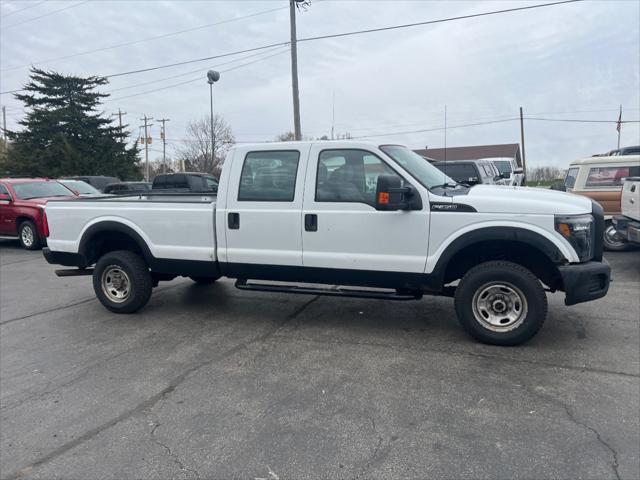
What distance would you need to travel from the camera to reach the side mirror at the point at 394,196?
4.46 m

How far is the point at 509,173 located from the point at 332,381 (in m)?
18.1

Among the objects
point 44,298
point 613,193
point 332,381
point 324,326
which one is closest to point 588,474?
point 332,381

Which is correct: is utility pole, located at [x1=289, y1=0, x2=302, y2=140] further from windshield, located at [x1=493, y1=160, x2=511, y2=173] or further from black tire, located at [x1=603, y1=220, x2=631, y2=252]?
black tire, located at [x1=603, y1=220, x2=631, y2=252]

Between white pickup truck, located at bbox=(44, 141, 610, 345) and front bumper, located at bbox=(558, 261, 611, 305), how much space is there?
0.04ft

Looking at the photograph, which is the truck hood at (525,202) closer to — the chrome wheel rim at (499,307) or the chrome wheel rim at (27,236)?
the chrome wheel rim at (499,307)

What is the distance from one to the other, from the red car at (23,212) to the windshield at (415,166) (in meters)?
10.1

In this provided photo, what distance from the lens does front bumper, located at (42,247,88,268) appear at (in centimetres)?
611

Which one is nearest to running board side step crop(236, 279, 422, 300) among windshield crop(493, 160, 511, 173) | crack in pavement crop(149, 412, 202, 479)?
crack in pavement crop(149, 412, 202, 479)

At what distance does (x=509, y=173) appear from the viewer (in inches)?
779

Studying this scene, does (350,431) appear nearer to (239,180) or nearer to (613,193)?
(239,180)

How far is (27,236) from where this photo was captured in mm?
12203

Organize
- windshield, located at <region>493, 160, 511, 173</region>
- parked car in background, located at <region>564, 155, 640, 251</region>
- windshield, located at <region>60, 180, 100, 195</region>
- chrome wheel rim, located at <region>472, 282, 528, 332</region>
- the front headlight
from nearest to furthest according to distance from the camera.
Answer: the front headlight < chrome wheel rim, located at <region>472, 282, 528, 332</region> < parked car in background, located at <region>564, 155, 640, 251</region> < windshield, located at <region>60, 180, 100, 195</region> < windshield, located at <region>493, 160, 511, 173</region>

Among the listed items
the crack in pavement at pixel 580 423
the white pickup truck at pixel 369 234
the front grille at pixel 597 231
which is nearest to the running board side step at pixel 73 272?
the white pickup truck at pixel 369 234

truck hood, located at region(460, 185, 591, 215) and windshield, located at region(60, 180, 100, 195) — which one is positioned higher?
windshield, located at region(60, 180, 100, 195)
